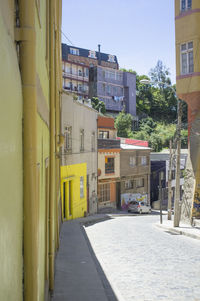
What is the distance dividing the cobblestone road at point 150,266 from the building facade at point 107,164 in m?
16.4

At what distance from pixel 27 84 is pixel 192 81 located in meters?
19.4

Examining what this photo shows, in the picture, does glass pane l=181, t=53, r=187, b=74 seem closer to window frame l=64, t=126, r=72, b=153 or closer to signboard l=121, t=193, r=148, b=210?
window frame l=64, t=126, r=72, b=153

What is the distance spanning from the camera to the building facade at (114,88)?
5759 cm

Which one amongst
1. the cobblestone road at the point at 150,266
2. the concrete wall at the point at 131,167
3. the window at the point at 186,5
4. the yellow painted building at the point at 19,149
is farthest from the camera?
the concrete wall at the point at 131,167

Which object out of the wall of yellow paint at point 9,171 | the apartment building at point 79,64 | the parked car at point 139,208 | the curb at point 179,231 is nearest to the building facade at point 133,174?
the parked car at point 139,208

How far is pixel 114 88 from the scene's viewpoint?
2333 inches

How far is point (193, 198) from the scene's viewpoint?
67.4ft

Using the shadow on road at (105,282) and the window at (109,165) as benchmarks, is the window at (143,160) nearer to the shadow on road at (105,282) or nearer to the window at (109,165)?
the window at (109,165)

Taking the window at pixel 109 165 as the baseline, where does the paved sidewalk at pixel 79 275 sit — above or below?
below

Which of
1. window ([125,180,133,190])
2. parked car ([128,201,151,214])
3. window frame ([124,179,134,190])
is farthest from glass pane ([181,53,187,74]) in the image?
window ([125,180,133,190])

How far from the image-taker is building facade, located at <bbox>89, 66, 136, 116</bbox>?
2267 inches

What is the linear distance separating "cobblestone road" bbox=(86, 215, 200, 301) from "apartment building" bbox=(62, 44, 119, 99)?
39810 millimetres

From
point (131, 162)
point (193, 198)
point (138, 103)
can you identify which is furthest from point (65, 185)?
point (138, 103)

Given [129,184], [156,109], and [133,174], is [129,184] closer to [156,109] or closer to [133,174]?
[133,174]
